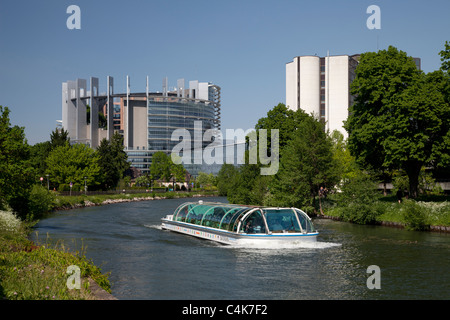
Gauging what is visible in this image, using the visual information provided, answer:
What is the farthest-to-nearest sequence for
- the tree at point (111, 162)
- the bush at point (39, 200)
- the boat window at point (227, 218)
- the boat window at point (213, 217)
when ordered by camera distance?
the tree at point (111, 162), the bush at point (39, 200), the boat window at point (213, 217), the boat window at point (227, 218)

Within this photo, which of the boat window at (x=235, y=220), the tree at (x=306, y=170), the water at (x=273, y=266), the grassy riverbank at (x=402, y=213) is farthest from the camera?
the tree at (x=306, y=170)

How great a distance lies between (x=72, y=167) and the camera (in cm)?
11400

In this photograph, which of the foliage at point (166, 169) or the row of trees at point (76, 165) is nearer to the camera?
the row of trees at point (76, 165)

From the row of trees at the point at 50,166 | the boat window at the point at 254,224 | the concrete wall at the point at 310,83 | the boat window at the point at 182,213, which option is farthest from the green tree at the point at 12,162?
the concrete wall at the point at 310,83

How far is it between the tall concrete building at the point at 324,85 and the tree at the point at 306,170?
67.1 meters

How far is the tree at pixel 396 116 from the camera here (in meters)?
46.8

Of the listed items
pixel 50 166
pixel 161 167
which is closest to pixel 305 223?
pixel 50 166

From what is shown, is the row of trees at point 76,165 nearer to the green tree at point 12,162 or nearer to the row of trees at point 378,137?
the row of trees at point 378,137

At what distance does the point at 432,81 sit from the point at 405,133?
6182 mm

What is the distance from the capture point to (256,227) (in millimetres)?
33125

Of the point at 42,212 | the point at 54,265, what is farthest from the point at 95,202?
the point at 54,265

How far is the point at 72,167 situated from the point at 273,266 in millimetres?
96147
